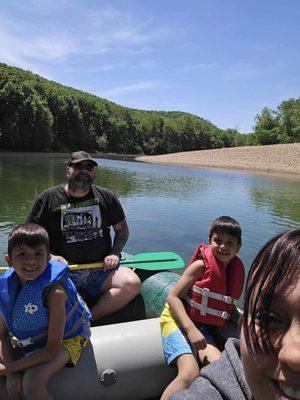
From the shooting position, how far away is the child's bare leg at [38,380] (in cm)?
212

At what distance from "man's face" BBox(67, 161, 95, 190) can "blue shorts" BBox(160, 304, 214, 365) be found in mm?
1281

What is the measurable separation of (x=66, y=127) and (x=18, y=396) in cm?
5989

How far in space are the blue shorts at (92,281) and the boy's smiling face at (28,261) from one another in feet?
3.51

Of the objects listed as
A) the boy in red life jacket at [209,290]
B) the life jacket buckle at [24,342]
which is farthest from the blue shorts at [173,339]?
the life jacket buckle at [24,342]

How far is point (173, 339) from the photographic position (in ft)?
8.20

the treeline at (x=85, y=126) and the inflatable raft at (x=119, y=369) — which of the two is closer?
the inflatable raft at (x=119, y=369)

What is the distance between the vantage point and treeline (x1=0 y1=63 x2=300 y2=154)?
44.4 m

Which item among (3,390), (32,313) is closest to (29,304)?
(32,313)

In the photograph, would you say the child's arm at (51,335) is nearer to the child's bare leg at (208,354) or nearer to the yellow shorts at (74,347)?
the yellow shorts at (74,347)

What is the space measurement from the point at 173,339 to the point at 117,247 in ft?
3.82

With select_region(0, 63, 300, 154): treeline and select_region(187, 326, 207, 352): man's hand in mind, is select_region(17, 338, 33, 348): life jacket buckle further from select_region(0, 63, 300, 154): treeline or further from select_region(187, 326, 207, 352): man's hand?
select_region(0, 63, 300, 154): treeline

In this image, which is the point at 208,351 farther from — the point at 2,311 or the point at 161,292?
the point at 2,311

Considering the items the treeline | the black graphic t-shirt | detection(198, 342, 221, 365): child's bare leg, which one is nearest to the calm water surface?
the black graphic t-shirt

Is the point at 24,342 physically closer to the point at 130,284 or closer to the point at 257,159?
the point at 130,284
